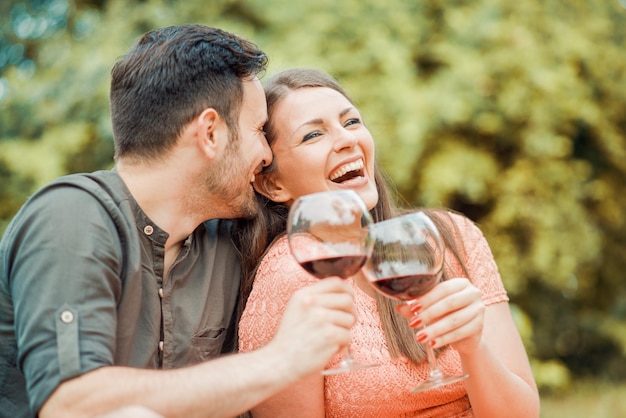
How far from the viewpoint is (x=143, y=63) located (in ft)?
8.57

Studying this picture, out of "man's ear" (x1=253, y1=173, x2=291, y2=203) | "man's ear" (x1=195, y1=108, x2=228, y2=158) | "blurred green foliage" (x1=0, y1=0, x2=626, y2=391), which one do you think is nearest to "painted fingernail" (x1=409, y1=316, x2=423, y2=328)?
"man's ear" (x1=195, y1=108, x2=228, y2=158)

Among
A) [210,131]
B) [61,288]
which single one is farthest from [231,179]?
[61,288]

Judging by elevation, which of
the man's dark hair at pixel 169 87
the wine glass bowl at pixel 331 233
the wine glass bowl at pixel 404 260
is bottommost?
the wine glass bowl at pixel 404 260

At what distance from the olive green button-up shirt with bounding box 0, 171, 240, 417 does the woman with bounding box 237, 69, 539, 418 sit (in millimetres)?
202

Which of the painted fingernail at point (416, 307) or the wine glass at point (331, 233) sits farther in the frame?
the painted fingernail at point (416, 307)

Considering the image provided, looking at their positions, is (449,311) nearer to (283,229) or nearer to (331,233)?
(331,233)

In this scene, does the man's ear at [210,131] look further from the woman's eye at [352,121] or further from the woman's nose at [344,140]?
the woman's eye at [352,121]

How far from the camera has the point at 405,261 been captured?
1.98 meters

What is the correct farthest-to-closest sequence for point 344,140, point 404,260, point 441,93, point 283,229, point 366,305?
point 441,93, point 283,229, point 344,140, point 366,305, point 404,260

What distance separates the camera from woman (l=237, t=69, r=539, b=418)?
2330 millimetres

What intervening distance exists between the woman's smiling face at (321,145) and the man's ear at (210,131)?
0.42 meters

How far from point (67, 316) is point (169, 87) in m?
0.95

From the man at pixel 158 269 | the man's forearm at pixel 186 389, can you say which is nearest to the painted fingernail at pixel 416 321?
the man at pixel 158 269

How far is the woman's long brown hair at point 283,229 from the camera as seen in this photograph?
2717 millimetres
